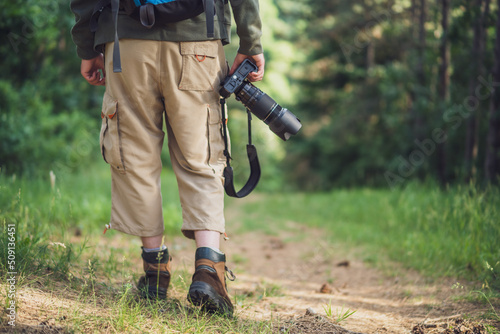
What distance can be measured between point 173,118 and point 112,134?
12.6 inches

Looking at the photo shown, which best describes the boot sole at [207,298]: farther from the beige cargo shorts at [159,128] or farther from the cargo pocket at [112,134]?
the cargo pocket at [112,134]

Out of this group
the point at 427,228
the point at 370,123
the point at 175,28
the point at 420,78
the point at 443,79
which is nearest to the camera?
the point at 175,28

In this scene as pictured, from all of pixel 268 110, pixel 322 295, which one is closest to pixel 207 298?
pixel 268 110

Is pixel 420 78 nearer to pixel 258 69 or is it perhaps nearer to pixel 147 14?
pixel 258 69

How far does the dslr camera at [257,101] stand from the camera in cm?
219

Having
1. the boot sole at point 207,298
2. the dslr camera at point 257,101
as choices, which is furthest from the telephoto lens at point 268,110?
the boot sole at point 207,298

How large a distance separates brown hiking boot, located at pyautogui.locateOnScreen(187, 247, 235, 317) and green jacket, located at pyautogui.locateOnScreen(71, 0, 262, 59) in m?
1.07

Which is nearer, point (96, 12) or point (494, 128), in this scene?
point (96, 12)

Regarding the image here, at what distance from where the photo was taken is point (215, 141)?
2.22 meters

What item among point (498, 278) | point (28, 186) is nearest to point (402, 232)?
point (498, 278)

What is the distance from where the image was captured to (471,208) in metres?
3.47

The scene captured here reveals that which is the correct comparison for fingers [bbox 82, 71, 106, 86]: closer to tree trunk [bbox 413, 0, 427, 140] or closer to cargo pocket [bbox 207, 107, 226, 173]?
cargo pocket [bbox 207, 107, 226, 173]

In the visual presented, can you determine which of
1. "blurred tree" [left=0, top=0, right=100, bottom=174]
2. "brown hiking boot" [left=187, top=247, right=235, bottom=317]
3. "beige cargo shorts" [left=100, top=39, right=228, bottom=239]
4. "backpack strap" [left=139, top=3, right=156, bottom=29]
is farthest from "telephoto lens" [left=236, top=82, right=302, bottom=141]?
"blurred tree" [left=0, top=0, right=100, bottom=174]

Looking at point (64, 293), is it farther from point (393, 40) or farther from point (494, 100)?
point (393, 40)
